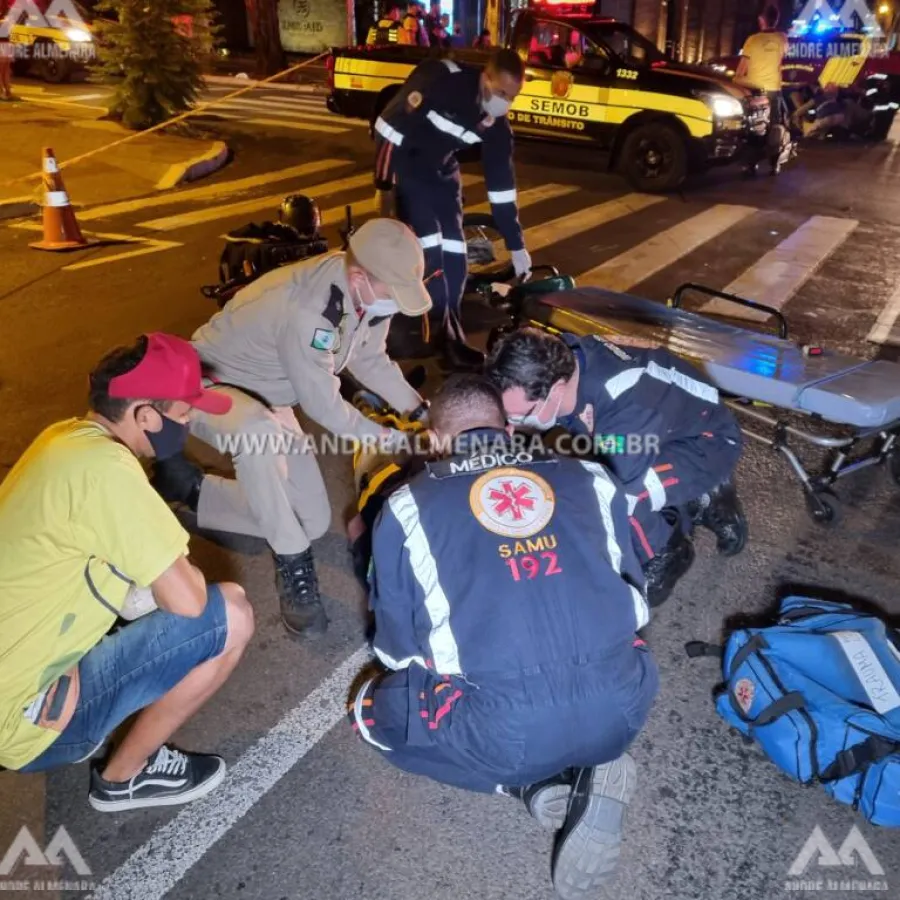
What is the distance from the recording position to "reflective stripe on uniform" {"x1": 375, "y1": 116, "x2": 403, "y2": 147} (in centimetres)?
525

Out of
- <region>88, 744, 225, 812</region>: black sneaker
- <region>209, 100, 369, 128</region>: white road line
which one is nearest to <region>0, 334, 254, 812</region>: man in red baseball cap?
<region>88, 744, 225, 812</region>: black sneaker

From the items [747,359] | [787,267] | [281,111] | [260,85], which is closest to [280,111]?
[281,111]

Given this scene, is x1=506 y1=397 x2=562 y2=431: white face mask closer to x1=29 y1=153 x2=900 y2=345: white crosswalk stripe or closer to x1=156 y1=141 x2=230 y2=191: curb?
x1=29 y1=153 x2=900 y2=345: white crosswalk stripe

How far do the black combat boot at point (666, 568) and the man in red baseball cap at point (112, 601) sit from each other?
1.62 m

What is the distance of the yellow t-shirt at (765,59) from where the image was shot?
11.0 metres

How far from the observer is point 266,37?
64.8ft

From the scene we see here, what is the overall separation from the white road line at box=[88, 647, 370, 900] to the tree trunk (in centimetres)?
2032

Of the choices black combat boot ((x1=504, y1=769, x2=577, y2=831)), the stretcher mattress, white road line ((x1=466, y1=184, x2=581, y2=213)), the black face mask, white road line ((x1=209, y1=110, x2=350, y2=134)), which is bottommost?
black combat boot ((x1=504, y1=769, x2=577, y2=831))

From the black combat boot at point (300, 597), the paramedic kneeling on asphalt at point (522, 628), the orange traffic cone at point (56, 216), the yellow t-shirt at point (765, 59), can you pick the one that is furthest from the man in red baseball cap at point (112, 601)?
the yellow t-shirt at point (765, 59)

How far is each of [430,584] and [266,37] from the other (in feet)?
68.9

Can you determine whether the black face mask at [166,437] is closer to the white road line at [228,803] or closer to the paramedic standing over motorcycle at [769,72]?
the white road line at [228,803]

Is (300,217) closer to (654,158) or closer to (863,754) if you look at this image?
(863,754)

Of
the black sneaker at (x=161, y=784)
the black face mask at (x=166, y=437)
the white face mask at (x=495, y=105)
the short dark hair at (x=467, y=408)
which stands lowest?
the black sneaker at (x=161, y=784)

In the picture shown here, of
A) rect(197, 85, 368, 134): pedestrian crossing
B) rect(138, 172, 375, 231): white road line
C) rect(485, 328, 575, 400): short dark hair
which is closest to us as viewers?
rect(485, 328, 575, 400): short dark hair
